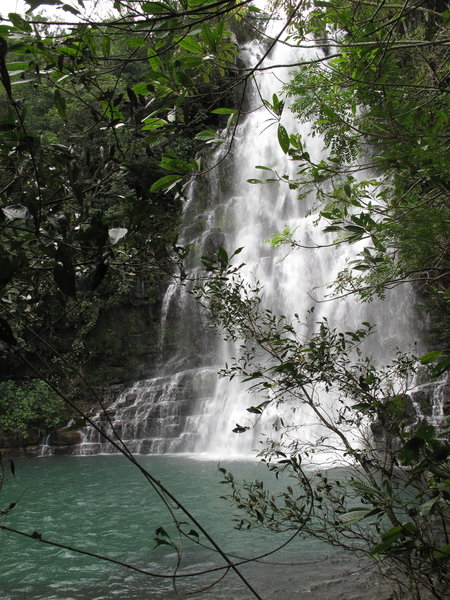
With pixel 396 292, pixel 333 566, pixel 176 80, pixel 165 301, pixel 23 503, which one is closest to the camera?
pixel 176 80

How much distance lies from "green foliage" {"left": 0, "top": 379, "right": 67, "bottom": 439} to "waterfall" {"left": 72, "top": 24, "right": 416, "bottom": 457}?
4.20 feet

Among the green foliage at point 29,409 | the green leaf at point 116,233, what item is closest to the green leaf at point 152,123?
the green leaf at point 116,233

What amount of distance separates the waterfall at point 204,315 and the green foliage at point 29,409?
1281mm

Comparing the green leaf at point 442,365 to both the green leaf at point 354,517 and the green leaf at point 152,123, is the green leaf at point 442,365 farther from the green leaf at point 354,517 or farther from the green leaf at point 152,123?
the green leaf at point 152,123

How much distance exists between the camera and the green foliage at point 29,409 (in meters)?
13.5

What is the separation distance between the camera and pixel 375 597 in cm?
375

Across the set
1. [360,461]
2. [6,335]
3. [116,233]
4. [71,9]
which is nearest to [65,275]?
[6,335]

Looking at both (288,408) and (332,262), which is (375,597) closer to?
(288,408)

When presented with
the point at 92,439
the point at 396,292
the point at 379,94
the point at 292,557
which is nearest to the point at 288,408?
the point at 396,292

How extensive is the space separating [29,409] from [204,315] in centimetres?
695

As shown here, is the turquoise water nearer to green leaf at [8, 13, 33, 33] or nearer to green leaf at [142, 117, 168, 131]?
green leaf at [142, 117, 168, 131]

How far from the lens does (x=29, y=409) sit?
545 inches

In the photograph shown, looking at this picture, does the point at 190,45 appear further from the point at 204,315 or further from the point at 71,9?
the point at 204,315

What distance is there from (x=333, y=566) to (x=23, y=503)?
18.4 ft
